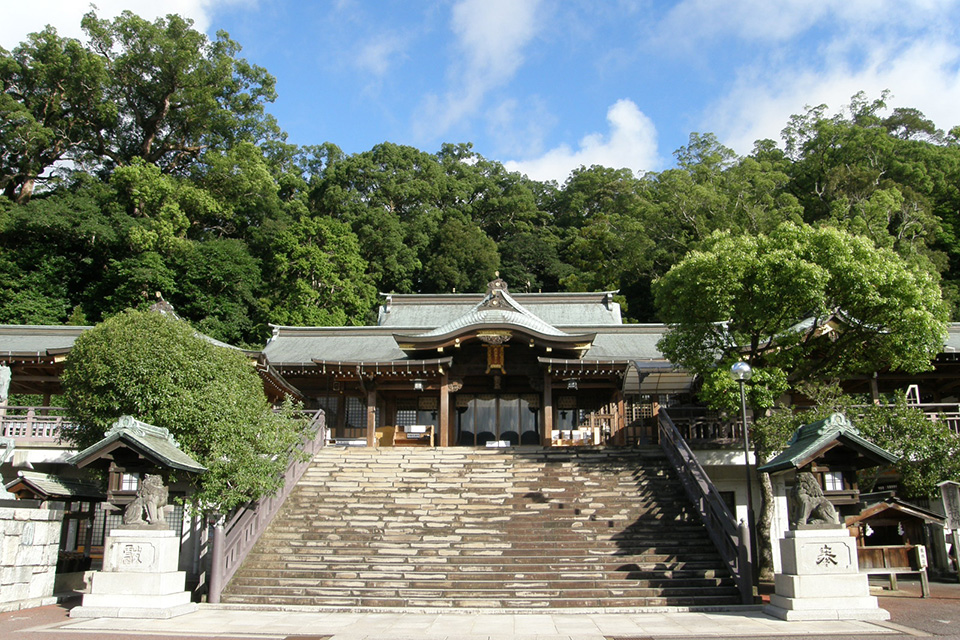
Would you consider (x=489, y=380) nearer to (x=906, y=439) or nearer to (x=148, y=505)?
(x=906, y=439)

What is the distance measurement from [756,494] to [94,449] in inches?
659

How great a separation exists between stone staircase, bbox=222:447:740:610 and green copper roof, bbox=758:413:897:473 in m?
2.83

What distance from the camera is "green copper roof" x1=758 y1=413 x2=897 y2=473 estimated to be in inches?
436

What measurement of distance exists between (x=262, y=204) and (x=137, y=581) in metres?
36.4

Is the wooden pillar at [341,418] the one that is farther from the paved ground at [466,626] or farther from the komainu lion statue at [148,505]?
the paved ground at [466,626]

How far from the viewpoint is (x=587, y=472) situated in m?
17.0

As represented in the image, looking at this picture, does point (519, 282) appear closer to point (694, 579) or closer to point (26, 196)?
point (26, 196)

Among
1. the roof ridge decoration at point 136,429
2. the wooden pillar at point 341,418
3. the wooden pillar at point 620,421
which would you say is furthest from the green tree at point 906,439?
the wooden pillar at point 341,418

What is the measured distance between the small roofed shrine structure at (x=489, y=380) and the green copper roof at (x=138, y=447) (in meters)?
9.38

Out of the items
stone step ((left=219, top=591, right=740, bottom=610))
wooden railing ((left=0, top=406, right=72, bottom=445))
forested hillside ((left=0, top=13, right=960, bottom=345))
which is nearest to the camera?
stone step ((left=219, top=591, right=740, bottom=610))

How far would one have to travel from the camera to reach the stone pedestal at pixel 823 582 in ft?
34.2

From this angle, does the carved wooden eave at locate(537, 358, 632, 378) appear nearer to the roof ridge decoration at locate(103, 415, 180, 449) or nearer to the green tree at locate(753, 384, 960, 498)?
the green tree at locate(753, 384, 960, 498)

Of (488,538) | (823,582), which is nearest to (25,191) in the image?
(488,538)

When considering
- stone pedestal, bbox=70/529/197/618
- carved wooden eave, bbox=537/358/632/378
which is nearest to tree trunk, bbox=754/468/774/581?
carved wooden eave, bbox=537/358/632/378
